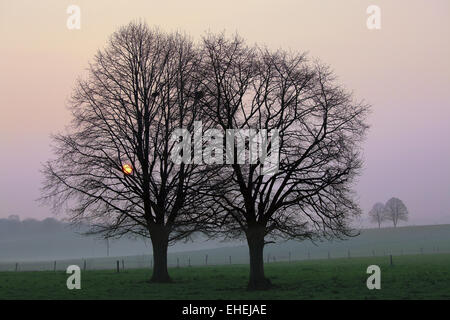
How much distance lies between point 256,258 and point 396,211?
463 ft

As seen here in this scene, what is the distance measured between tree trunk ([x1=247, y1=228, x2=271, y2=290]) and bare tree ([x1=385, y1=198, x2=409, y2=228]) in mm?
139759

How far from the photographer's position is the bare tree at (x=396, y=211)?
160 metres

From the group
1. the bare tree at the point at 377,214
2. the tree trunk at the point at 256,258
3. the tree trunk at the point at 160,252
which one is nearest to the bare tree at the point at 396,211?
the bare tree at the point at 377,214

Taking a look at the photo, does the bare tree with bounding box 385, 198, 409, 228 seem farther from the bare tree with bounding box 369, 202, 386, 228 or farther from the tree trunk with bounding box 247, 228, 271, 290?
the tree trunk with bounding box 247, 228, 271, 290

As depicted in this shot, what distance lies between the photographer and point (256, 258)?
28.3m

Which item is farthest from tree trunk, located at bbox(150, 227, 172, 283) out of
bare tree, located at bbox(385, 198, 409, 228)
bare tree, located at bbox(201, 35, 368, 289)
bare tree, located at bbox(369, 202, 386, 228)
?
bare tree, located at bbox(369, 202, 386, 228)

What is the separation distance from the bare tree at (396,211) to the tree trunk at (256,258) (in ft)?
459

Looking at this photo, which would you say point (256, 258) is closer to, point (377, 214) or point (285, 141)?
point (285, 141)

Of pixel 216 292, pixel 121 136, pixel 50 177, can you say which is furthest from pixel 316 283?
pixel 50 177

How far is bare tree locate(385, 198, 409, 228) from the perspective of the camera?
160 meters
